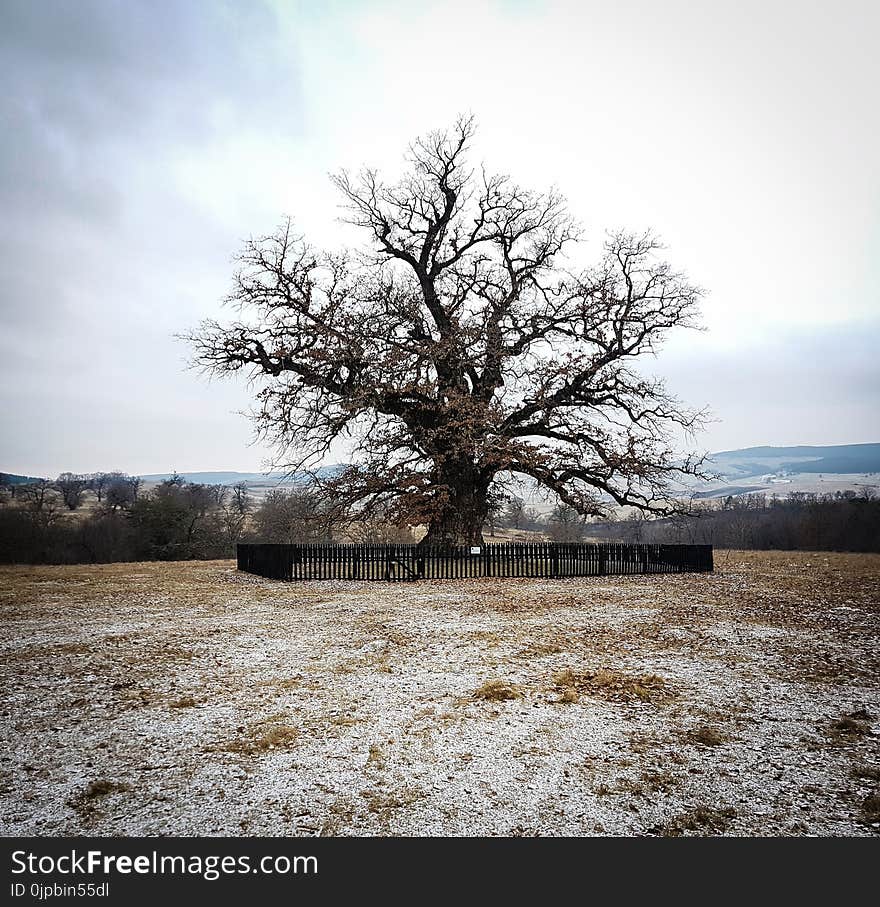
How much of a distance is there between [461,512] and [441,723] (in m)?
16.0

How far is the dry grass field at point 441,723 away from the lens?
3873 millimetres

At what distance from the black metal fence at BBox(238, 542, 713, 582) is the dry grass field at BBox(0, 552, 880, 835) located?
19.3 ft

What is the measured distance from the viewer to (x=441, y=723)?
553cm

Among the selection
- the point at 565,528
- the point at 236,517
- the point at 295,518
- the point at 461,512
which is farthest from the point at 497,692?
the point at 236,517

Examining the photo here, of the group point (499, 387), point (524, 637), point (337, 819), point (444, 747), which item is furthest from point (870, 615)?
point (499, 387)

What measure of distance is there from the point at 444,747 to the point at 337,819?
1361mm

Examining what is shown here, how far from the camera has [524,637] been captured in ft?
31.1

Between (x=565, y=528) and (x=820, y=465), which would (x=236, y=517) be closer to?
(x=565, y=528)

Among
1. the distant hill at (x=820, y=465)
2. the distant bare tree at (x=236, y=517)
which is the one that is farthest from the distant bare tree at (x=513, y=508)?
the distant hill at (x=820, y=465)

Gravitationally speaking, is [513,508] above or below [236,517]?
above

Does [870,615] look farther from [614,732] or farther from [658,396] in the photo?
[658,396]

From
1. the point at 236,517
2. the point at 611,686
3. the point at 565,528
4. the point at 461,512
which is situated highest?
the point at 461,512

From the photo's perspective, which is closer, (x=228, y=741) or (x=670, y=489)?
(x=228, y=741)

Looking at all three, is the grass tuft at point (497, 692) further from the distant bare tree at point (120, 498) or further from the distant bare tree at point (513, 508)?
the distant bare tree at point (120, 498)
